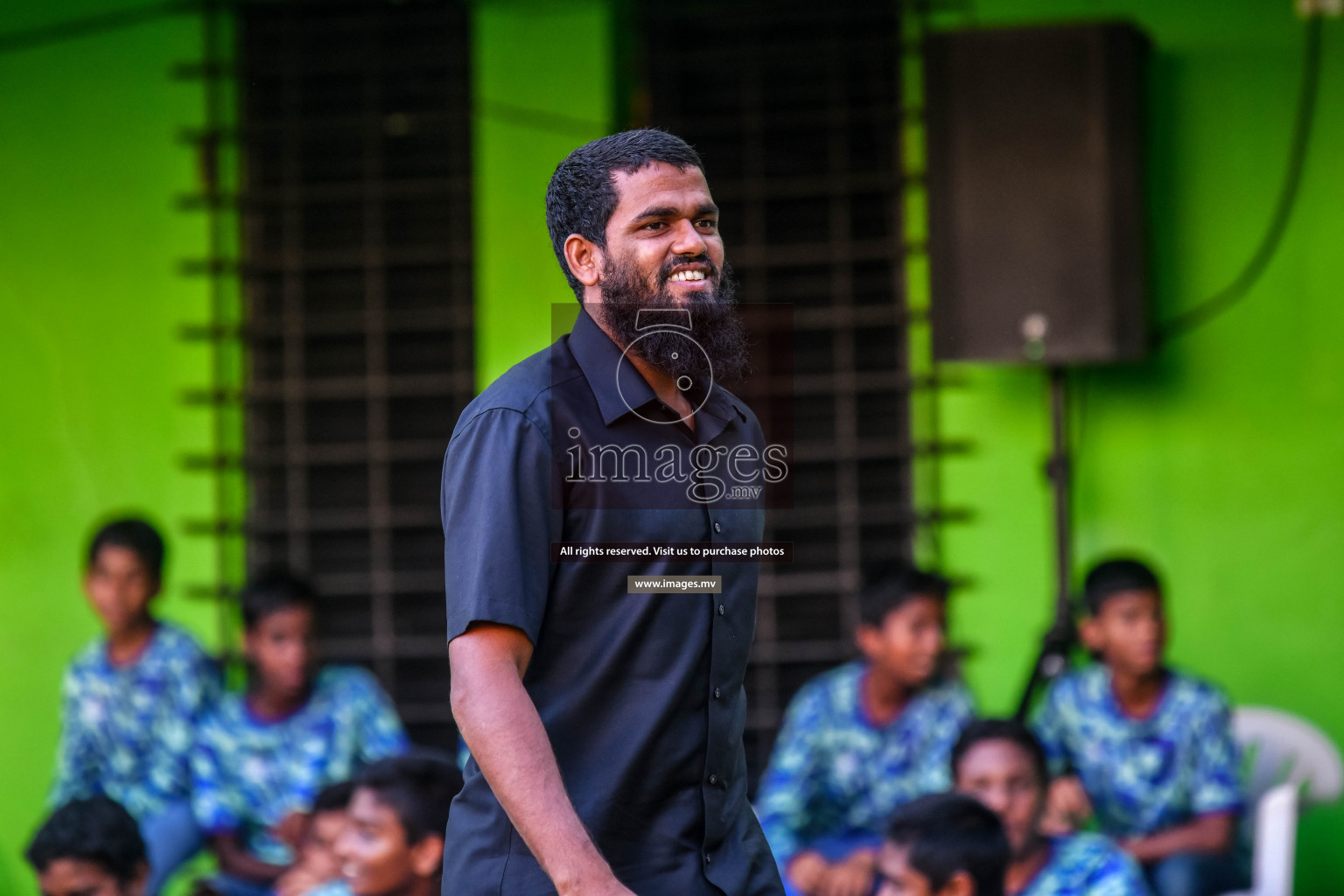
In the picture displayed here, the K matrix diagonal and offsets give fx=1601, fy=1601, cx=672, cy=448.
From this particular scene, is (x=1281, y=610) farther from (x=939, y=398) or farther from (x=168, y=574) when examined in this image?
(x=168, y=574)

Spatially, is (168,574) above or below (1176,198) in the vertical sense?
below

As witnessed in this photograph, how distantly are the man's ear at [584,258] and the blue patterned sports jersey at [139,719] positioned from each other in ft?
10.5

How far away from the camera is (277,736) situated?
178 inches

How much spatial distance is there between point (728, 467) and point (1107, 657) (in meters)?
2.74

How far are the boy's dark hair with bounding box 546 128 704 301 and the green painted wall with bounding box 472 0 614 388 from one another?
9.62 ft

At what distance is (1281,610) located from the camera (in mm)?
4562

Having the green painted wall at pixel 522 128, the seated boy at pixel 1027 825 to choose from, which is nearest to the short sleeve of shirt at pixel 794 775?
the seated boy at pixel 1027 825

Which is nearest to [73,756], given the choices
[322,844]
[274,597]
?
[274,597]

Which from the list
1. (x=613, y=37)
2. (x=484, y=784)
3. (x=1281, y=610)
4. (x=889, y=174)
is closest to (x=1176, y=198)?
(x=889, y=174)

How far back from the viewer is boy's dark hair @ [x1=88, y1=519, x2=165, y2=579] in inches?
186

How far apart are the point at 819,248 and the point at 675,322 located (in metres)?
3.13

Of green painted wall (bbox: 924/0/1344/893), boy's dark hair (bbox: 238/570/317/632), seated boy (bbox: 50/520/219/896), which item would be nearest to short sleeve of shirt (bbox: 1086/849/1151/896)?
green painted wall (bbox: 924/0/1344/893)

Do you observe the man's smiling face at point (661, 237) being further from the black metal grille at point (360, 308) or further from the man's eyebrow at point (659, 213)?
the black metal grille at point (360, 308)

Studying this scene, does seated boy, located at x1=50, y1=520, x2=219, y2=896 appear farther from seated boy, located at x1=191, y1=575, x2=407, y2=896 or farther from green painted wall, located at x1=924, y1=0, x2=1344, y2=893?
green painted wall, located at x1=924, y1=0, x2=1344, y2=893
